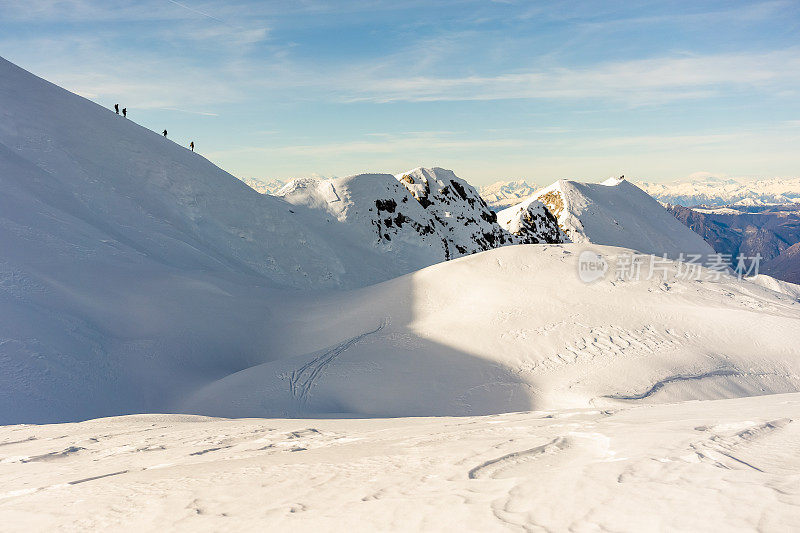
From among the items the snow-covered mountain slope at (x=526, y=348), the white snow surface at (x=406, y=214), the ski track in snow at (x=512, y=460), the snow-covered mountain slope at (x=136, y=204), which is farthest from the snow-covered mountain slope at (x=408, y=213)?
the ski track in snow at (x=512, y=460)

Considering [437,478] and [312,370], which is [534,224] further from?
[437,478]

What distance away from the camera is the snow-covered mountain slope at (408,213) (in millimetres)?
58531

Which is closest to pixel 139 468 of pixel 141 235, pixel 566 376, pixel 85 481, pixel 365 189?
pixel 85 481

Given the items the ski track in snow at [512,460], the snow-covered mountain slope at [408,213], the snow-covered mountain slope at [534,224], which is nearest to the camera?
the ski track in snow at [512,460]

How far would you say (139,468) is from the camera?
265 inches

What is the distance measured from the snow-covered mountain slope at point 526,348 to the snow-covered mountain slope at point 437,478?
22.3 feet

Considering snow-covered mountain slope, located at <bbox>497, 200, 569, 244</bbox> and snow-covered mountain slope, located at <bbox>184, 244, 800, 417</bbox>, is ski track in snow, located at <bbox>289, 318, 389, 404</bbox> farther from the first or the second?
snow-covered mountain slope, located at <bbox>497, 200, 569, 244</bbox>

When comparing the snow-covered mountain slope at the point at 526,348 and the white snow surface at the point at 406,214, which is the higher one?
the white snow surface at the point at 406,214

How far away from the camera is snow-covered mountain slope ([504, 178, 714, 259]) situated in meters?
88.2

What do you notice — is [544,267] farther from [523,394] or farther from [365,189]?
[365,189]

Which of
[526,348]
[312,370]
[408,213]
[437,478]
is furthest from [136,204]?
[408,213]

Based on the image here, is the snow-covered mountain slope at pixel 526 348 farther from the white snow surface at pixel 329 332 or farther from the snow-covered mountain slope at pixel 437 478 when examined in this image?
the snow-covered mountain slope at pixel 437 478

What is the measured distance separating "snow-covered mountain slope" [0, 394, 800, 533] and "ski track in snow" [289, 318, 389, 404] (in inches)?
285

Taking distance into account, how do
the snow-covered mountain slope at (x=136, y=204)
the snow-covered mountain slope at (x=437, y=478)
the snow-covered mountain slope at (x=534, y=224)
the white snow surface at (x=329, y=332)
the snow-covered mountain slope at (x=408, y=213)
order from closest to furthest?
the snow-covered mountain slope at (x=437, y=478)
the white snow surface at (x=329, y=332)
the snow-covered mountain slope at (x=136, y=204)
the snow-covered mountain slope at (x=408, y=213)
the snow-covered mountain slope at (x=534, y=224)
